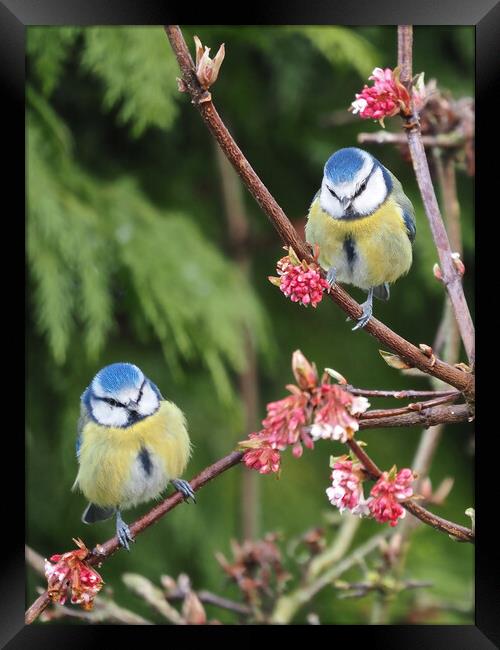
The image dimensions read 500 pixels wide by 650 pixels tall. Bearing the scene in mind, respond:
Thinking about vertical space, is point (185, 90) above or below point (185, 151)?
below

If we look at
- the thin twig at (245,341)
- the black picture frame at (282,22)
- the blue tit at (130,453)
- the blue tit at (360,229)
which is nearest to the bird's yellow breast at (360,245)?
the blue tit at (360,229)

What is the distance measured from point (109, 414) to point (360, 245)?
1.11 feet

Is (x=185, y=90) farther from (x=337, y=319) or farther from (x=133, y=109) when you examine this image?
(x=337, y=319)

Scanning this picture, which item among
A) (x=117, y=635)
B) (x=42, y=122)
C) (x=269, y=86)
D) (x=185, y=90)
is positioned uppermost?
(x=269, y=86)

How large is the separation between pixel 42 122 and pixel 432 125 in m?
0.57

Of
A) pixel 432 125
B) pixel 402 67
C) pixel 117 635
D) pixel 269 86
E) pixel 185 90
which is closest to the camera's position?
pixel 185 90

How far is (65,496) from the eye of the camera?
1.38 metres

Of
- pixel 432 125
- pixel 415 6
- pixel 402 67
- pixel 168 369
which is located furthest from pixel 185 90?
pixel 168 369

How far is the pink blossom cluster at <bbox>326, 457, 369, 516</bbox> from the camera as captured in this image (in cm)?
58

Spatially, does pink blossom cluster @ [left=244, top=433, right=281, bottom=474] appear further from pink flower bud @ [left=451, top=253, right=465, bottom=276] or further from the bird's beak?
the bird's beak

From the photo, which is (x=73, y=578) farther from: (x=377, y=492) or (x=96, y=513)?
(x=96, y=513)

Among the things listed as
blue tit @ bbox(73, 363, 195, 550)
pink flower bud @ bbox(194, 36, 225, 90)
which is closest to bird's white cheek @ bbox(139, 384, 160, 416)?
blue tit @ bbox(73, 363, 195, 550)

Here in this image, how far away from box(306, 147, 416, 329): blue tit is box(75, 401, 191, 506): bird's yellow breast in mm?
261

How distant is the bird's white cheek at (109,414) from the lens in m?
0.91
